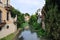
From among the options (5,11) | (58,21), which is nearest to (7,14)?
(5,11)

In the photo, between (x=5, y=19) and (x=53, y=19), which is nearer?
(x=53, y=19)

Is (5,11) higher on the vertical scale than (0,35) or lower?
higher

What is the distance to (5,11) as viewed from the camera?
36250 mm

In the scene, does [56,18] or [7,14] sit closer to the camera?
[56,18]

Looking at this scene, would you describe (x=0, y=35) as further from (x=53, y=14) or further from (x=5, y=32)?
(x=53, y=14)

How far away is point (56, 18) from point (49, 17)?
77.3 inches

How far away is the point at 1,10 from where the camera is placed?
3462 cm

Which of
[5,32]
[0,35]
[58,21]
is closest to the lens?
[58,21]

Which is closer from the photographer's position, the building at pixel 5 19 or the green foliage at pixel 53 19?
the green foliage at pixel 53 19

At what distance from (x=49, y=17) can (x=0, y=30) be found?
10.2 metres

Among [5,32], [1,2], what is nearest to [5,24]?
[5,32]

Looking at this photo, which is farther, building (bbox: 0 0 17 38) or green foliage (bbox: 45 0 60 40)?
building (bbox: 0 0 17 38)

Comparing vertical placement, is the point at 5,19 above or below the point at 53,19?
below

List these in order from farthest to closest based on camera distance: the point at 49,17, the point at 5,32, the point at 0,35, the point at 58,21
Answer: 1. the point at 5,32
2. the point at 0,35
3. the point at 49,17
4. the point at 58,21
